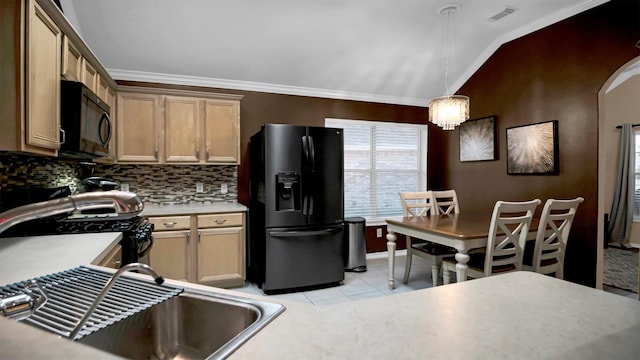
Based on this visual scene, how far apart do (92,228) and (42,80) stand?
915mm

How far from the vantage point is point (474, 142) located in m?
4.38

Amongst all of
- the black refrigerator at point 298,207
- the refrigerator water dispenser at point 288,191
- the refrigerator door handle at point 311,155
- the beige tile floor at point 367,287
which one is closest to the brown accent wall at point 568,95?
the beige tile floor at point 367,287

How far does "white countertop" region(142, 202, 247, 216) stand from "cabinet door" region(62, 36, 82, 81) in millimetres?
1343

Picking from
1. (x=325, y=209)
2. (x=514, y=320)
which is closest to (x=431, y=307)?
(x=514, y=320)

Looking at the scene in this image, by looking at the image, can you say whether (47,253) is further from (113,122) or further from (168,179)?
(168,179)

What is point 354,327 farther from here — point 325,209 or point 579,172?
point 579,172

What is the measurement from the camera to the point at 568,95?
334 cm

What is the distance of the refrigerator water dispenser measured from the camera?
3.26 m

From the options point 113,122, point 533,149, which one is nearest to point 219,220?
point 113,122

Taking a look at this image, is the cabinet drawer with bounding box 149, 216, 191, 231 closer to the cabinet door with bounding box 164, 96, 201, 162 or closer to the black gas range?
the cabinet door with bounding box 164, 96, 201, 162

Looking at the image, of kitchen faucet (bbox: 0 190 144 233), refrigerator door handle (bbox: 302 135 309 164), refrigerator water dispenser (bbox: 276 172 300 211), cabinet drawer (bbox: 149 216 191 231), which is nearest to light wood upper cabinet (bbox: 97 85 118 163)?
cabinet drawer (bbox: 149 216 191 231)

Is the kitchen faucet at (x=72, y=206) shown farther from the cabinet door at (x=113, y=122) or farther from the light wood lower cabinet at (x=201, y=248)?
the cabinet door at (x=113, y=122)

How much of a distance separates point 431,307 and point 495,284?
0.33m

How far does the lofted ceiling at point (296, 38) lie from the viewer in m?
3.04
